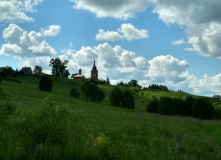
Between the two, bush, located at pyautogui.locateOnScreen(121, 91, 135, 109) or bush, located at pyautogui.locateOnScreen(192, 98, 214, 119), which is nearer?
bush, located at pyautogui.locateOnScreen(192, 98, 214, 119)

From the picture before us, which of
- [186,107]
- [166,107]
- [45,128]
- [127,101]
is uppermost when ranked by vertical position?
[45,128]

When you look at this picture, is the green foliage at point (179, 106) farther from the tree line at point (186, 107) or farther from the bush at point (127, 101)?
the bush at point (127, 101)

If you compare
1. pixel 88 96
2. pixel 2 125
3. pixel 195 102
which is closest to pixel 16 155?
pixel 2 125

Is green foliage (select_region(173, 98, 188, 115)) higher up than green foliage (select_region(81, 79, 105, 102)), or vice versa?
green foliage (select_region(81, 79, 105, 102))

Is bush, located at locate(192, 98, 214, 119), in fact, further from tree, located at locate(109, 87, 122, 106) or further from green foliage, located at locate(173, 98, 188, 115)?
tree, located at locate(109, 87, 122, 106)

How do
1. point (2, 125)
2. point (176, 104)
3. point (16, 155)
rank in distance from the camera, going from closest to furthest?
point (16, 155)
point (2, 125)
point (176, 104)

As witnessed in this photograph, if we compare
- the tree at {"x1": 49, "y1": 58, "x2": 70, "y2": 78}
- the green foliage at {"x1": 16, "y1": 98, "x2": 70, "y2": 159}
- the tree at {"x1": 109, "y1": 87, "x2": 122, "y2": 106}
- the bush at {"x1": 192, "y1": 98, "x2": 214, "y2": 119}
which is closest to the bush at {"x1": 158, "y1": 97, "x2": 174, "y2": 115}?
the bush at {"x1": 192, "y1": 98, "x2": 214, "y2": 119}

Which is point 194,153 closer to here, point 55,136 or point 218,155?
point 218,155

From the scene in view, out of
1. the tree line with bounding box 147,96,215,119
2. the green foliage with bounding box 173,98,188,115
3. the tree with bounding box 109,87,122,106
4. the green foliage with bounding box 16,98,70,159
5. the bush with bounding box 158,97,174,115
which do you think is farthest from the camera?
the tree with bounding box 109,87,122,106

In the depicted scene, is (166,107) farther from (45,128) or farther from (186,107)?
(45,128)

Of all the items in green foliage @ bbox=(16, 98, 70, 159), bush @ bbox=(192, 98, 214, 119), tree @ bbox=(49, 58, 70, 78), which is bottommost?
bush @ bbox=(192, 98, 214, 119)

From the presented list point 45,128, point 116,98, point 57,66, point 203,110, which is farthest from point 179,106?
point 57,66

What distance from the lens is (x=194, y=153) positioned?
10.8 metres

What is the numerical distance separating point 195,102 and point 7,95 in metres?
62.7
